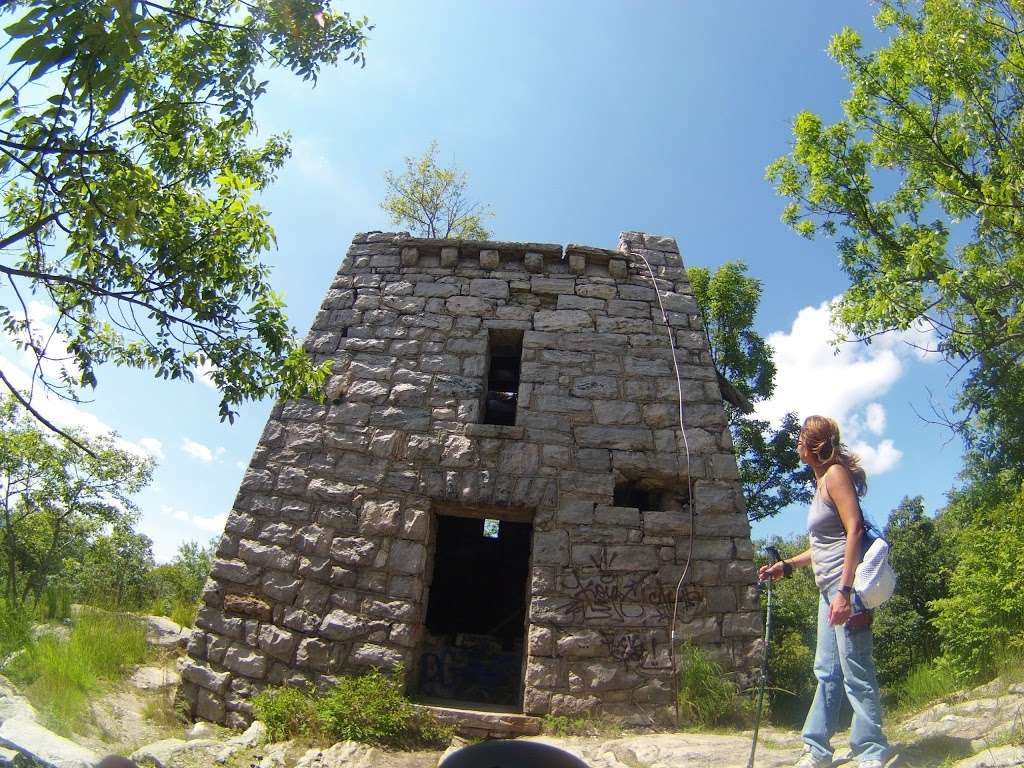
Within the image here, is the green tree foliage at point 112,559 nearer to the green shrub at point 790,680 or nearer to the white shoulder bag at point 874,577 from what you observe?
the green shrub at point 790,680

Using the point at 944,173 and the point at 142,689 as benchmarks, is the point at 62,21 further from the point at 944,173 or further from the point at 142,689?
the point at 944,173

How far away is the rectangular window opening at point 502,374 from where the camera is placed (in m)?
6.40

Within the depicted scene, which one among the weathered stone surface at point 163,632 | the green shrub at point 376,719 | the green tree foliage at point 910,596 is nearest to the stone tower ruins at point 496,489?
the green shrub at point 376,719

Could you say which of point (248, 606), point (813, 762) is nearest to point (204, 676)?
point (248, 606)

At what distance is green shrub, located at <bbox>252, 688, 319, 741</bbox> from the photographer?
4488 mm

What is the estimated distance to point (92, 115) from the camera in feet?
11.3

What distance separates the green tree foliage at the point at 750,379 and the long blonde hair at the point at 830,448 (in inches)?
390

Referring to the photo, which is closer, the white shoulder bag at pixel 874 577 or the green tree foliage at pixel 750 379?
the white shoulder bag at pixel 874 577

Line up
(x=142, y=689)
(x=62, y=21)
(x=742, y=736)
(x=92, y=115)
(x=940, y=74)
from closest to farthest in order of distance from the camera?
(x=62, y=21), (x=92, y=115), (x=742, y=736), (x=142, y=689), (x=940, y=74)

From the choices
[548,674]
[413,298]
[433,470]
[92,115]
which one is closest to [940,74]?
[413,298]

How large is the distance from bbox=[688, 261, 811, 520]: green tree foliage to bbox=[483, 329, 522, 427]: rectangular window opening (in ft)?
23.6

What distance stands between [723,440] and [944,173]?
245 inches

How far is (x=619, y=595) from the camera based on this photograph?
5188 mm

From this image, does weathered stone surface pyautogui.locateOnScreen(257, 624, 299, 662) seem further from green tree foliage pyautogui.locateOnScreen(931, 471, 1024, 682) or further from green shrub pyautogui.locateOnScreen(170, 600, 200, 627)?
green tree foliage pyautogui.locateOnScreen(931, 471, 1024, 682)
